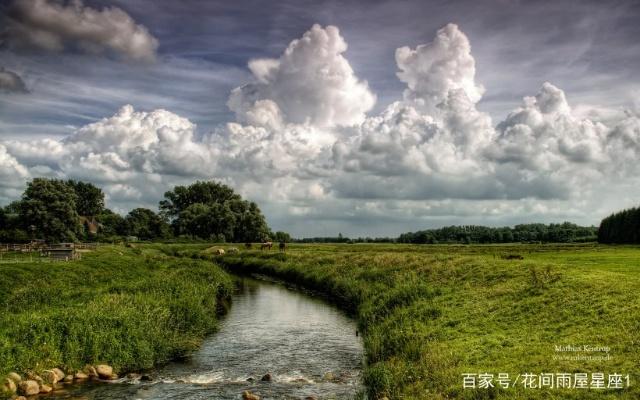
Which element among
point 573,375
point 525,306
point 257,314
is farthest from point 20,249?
point 573,375

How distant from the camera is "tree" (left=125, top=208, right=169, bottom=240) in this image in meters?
159

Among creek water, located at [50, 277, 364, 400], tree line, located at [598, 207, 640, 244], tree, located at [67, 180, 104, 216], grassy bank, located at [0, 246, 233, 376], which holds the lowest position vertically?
creek water, located at [50, 277, 364, 400]

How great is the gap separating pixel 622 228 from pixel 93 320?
127 m

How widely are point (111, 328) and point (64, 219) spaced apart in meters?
85.5

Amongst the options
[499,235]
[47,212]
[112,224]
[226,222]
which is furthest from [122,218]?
[499,235]

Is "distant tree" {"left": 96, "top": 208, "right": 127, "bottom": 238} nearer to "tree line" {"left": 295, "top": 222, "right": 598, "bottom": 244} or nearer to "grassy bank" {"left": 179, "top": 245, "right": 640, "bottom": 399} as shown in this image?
"tree line" {"left": 295, "top": 222, "right": 598, "bottom": 244}

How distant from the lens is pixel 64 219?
99125 mm

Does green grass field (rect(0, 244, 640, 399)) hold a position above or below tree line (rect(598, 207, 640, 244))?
below

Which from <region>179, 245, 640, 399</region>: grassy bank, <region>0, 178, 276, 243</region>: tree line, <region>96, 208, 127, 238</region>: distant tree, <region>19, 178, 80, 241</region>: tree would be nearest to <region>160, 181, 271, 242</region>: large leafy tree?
<region>0, 178, 276, 243</region>: tree line

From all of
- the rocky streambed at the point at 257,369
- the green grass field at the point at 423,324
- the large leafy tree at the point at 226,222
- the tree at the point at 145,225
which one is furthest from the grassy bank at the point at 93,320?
the tree at the point at 145,225

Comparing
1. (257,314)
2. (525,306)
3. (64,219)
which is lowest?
(257,314)

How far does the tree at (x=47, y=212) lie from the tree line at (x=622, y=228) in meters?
122

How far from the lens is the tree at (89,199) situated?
168 metres

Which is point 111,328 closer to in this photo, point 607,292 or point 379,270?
point 607,292
